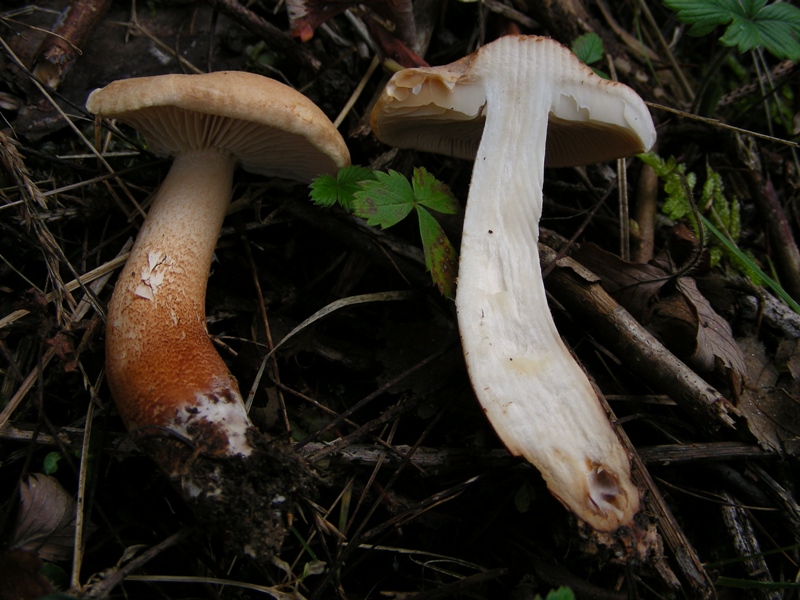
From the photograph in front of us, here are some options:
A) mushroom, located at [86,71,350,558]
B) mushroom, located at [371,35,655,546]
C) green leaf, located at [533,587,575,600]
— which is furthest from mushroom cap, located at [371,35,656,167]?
green leaf, located at [533,587,575,600]

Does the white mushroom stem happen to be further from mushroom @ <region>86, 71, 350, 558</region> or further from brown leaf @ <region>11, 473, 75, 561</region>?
brown leaf @ <region>11, 473, 75, 561</region>

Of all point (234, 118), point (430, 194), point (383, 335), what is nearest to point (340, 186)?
point (430, 194)

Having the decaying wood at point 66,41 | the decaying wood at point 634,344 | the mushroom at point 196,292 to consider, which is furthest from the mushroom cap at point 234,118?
the decaying wood at point 634,344

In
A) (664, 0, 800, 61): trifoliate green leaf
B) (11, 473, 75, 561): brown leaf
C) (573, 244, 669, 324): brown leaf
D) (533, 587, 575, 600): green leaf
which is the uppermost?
(664, 0, 800, 61): trifoliate green leaf

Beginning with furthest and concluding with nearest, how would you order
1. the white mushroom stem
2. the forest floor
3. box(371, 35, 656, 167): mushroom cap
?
box(371, 35, 656, 167): mushroom cap → the forest floor → the white mushroom stem

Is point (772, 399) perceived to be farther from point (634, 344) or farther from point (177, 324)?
point (177, 324)

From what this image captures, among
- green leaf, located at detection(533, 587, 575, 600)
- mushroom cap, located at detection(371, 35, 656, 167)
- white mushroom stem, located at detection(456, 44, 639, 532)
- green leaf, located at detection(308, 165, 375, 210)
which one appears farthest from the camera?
green leaf, located at detection(308, 165, 375, 210)
